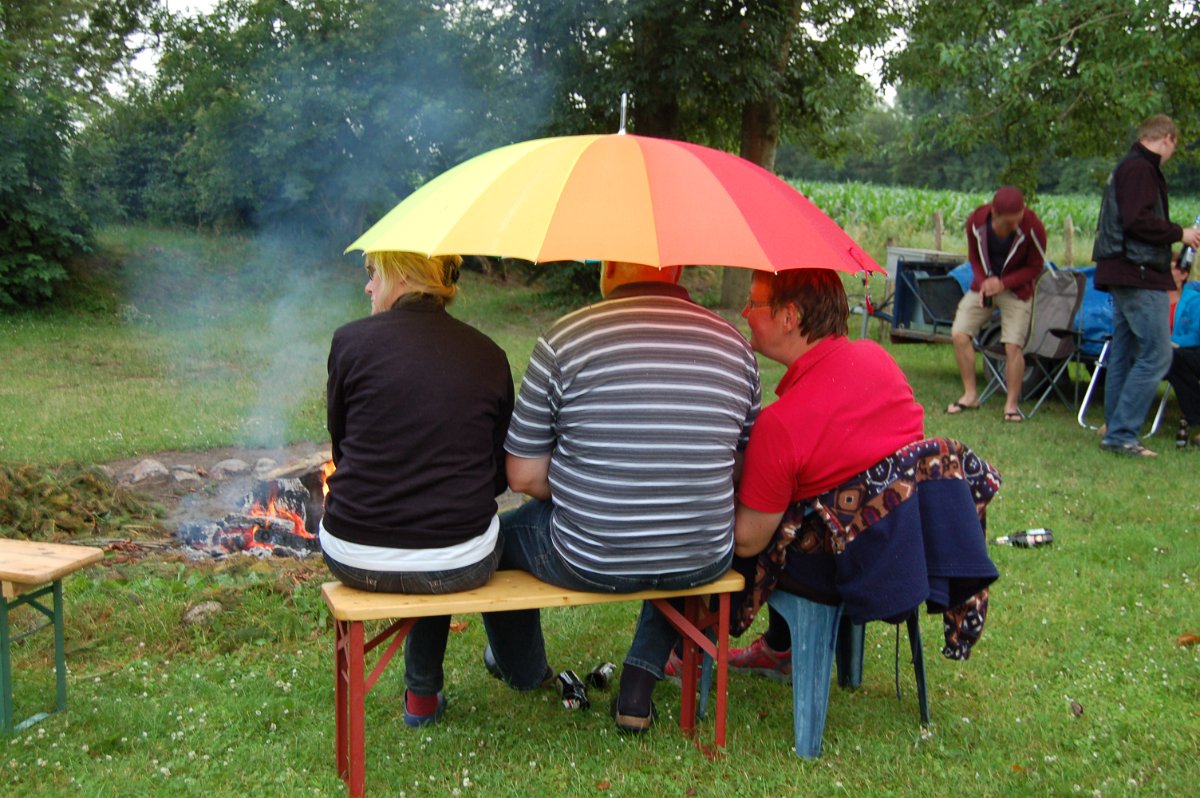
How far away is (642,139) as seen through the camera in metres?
3.18

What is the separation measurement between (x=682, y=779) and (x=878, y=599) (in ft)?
2.52

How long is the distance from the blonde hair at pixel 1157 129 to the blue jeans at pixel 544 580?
17.6ft

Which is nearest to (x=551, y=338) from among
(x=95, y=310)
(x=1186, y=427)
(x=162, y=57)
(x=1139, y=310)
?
(x=1139, y=310)

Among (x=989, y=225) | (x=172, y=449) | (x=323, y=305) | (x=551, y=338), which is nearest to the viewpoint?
(x=551, y=338)

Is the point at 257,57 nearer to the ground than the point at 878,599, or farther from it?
farther from it

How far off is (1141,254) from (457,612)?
19.7 ft

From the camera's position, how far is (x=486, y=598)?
3.09 meters

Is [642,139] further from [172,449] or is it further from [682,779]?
[172,449]

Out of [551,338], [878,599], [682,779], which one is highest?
[551,338]

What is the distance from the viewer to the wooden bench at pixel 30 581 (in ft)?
10.5

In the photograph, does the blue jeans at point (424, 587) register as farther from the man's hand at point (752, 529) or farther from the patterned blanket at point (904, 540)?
the patterned blanket at point (904, 540)

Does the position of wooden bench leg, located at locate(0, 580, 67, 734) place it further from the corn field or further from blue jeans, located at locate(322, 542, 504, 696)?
the corn field

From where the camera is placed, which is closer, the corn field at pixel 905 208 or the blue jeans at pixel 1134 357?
the blue jeans at pixel 1134 357

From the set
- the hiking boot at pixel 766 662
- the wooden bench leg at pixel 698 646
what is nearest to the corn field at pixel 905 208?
the hiking boot at pixel 766 662
